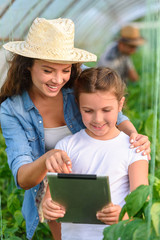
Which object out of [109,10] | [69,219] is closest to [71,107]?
[69,219]

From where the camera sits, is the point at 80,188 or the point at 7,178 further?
the point at 7,178

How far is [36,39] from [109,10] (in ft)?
24.8

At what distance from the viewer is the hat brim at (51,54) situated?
200 cm

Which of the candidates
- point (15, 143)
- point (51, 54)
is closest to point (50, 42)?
point (51, 54)

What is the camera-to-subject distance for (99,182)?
64.2 inches

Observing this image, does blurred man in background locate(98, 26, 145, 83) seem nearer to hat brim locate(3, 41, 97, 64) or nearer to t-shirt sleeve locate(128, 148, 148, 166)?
hat brim locate(3, 41, 97, 64)

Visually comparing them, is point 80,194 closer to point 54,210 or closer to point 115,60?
point 54,210

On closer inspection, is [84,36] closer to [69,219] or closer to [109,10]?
[109,10]

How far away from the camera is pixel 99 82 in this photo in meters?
1.97

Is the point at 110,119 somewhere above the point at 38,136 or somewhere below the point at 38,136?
above

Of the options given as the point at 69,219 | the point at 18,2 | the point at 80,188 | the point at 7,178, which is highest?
the point at 18,2

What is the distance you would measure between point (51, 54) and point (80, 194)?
0.73 m

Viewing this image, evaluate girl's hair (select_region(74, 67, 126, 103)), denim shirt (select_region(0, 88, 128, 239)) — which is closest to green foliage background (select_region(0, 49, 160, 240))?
denim shirt (select_region(0, 88, 128, 239))

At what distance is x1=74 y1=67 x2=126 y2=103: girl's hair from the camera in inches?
77.2
